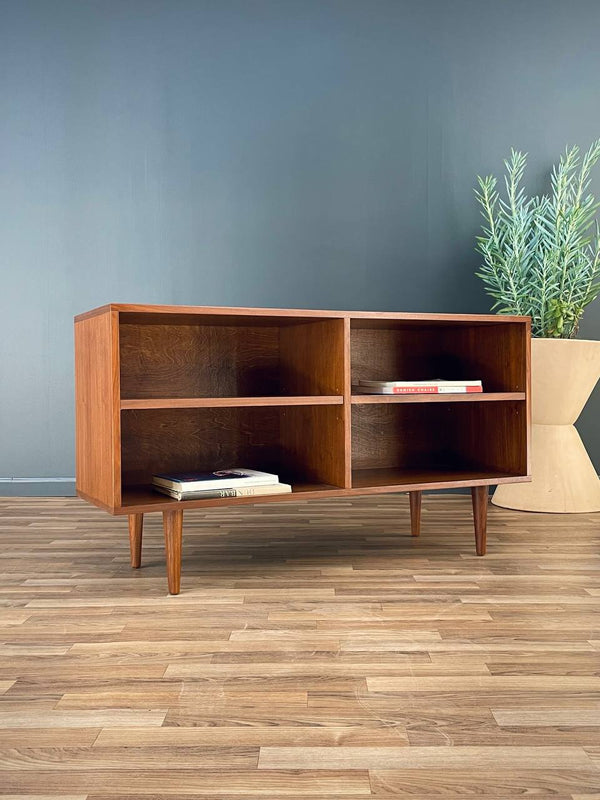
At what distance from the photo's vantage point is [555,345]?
265 centimetres

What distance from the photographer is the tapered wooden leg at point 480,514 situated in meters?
2.09

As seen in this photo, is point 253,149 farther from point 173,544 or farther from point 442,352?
point 173,544

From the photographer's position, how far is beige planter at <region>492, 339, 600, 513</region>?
8.81 ft

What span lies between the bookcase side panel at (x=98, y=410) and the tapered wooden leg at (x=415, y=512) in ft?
3.19

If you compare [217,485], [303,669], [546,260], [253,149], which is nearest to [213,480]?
[217,485]

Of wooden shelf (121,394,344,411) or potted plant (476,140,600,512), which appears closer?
wooden shelf (121,394,344,411)

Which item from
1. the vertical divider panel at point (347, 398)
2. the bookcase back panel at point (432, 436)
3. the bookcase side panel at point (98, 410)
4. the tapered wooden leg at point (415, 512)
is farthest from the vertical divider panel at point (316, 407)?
the bookcase side panel at point (98, 410)

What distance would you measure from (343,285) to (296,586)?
1663 millimetres

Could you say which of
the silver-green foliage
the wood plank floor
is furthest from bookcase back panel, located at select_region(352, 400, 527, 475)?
the silver-green foliage

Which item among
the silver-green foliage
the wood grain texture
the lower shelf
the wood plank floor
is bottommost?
the wood plank floor

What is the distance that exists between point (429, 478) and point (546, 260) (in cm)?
112

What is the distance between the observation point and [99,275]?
3.16 metres

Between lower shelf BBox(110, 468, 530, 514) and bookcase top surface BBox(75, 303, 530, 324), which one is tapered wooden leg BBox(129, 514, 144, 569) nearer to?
lower shelf BBox(110, 468, 530, 514)

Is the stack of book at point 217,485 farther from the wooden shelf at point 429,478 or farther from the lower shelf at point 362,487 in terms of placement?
the wooden shelf at point 429,478
